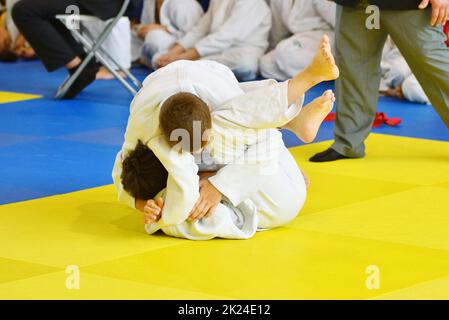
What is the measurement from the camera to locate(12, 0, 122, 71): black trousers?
770 centimetres

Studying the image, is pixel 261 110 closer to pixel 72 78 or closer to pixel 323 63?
pixel 323 63

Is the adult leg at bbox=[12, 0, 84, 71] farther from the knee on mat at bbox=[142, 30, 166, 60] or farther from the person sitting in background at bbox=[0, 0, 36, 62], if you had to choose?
the person sitting in background at bbox=[0, 0, 36, 62]

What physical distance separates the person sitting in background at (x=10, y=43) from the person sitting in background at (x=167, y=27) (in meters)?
1.60

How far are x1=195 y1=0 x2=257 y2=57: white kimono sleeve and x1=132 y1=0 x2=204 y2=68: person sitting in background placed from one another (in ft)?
1.78

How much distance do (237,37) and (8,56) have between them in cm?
303

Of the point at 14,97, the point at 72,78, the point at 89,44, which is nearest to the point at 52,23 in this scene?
the point at 89,44

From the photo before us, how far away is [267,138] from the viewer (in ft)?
13.1

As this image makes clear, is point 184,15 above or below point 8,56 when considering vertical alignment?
above

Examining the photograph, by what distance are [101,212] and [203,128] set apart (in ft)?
3.29

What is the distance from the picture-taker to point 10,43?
10.8 metres

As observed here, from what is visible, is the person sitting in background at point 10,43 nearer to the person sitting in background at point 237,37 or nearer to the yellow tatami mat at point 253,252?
the person sitting in background at point 237,37

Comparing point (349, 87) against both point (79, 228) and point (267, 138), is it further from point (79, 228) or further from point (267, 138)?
point (79, 228)

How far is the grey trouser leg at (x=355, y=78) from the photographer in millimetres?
5529

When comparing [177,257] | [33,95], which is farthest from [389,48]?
[177,257]
